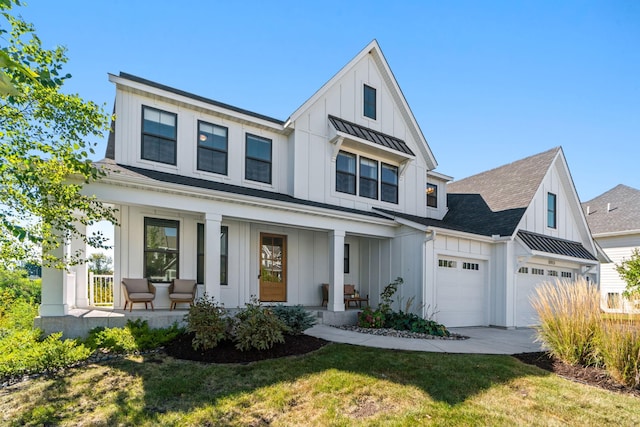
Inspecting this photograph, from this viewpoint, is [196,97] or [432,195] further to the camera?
[432,195]

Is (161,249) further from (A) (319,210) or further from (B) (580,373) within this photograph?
(B) (580,373)

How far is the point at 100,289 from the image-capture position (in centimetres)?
1043

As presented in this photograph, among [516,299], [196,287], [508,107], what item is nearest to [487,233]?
[516,299]

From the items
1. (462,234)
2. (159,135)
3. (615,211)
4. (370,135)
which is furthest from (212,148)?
(615,211)

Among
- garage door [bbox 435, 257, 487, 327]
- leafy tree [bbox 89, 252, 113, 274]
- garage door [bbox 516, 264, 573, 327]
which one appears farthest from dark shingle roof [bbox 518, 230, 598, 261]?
leafy tree [bbox 89, 252, 113, 274]

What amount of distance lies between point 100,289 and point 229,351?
611cm

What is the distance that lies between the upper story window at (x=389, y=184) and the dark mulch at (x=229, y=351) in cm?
709

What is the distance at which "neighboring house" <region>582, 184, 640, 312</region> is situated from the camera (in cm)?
1908

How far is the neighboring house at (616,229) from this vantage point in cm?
1908

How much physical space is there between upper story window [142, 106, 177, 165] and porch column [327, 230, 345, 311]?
4889 millimetres

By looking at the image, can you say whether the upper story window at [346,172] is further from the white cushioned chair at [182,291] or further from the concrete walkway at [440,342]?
the white cushioned chair at [182,291]

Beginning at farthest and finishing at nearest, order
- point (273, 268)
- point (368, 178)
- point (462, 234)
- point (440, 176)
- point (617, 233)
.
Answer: point (617, 233), point (440, 176), point (368, 178), point (462, 234), point (273, 268)

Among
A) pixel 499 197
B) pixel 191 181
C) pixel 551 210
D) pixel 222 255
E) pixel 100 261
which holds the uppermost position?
pixel 499 197

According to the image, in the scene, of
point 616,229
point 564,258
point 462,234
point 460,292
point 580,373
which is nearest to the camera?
point 580,373
